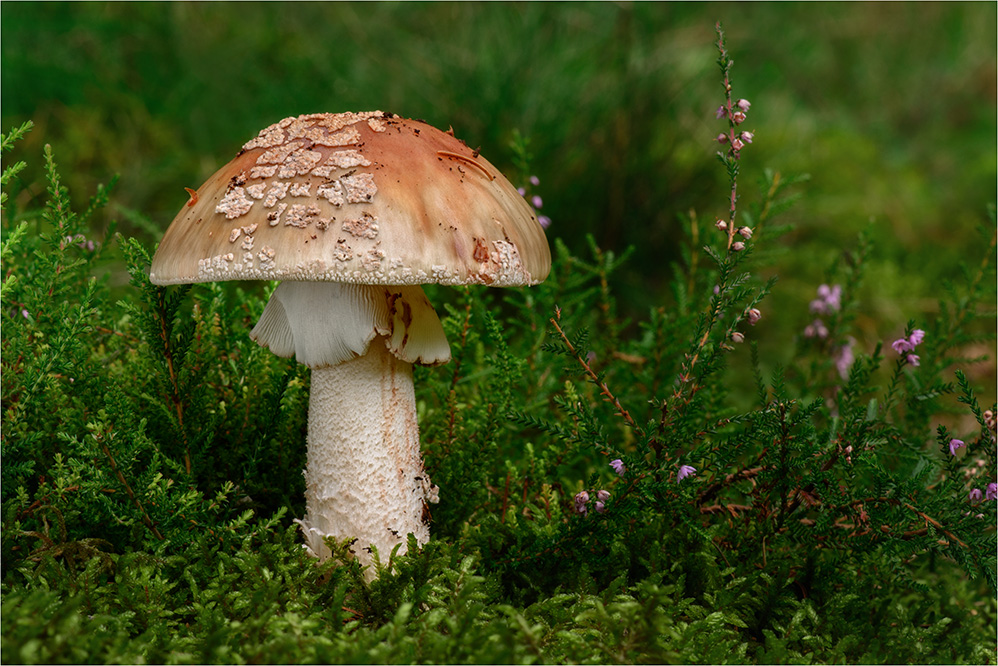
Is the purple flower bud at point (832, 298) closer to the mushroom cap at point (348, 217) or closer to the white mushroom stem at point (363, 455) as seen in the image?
the mushroom cap at point (348, 217)

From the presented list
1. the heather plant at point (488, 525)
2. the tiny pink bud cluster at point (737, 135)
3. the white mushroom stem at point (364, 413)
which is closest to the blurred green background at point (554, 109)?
the heather plant at point (488, 525)

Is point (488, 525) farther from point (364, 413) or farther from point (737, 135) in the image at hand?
point (737, 135)

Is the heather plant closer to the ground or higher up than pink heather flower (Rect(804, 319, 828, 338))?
closer to the ground

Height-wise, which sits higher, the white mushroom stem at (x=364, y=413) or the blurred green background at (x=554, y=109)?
the blurred green background at (x=554, y=109)

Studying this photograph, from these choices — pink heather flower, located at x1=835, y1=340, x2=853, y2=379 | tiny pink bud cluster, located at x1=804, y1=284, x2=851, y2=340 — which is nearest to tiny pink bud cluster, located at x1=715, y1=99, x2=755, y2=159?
tiny pink bud cluster, located at x1=804, y1=284, x2=851, y2=340

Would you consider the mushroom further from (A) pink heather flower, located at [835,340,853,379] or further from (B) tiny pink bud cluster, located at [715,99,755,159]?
(A) pink heather flower, located at [835,340,853,379]

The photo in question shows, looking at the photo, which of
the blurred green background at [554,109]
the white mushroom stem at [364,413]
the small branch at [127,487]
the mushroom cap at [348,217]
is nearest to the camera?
the mushroom cap at [348,217]
